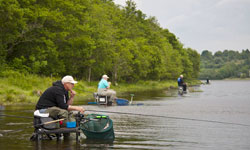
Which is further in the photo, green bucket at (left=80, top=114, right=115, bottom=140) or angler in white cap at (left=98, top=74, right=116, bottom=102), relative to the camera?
angler in white cap at (left=98, top=74, right=116, bottom=102)

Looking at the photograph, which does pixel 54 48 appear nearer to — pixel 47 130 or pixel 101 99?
pixel 101 99

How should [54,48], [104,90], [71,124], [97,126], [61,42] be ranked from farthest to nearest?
1. [61,42]
2. [54,48]
3. [104,90]
4. [97,126]
5. [71,124]

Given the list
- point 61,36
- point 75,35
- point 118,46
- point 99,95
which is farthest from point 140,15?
Result: point 99,95

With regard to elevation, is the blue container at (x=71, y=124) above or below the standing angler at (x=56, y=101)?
below

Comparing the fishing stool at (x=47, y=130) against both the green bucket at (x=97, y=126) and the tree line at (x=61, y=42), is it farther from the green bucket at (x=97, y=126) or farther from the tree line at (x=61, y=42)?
the tree line at (x=61, y=42)

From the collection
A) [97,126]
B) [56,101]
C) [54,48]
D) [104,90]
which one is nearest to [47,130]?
[56,101]

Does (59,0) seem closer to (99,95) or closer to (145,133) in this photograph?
(99,95)

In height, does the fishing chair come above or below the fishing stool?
above

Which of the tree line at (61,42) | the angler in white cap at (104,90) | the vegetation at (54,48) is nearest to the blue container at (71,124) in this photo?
the vegetation at (54,48)

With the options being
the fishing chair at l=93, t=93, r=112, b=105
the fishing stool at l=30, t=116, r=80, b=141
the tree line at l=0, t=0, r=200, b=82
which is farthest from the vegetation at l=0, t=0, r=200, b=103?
the fishing stool at l=30, t=116, r=80, b=141

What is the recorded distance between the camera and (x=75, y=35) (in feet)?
151

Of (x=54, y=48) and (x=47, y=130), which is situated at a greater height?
(x=54, y=48)

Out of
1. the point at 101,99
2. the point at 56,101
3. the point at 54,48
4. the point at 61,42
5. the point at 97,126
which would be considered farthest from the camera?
the point at 61,42

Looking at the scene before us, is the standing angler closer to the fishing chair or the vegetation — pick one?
the vegetation
